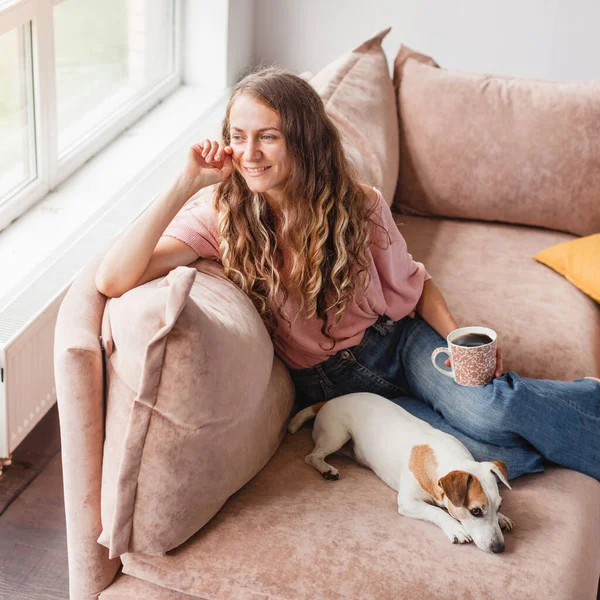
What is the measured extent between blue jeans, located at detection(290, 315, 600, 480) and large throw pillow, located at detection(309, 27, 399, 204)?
1.86ft

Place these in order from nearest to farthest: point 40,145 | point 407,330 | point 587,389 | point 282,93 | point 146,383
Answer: point 146,383 → point 282,93 → point 587,389 → point 407,330 → point 40,145

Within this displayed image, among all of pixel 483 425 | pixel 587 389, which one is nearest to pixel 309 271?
pixel 483 425

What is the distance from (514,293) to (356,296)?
736 millimetres

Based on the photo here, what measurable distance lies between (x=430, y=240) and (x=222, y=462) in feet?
4.50

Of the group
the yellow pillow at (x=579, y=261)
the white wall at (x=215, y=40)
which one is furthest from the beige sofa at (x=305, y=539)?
the white wall at (x=215, y=40)

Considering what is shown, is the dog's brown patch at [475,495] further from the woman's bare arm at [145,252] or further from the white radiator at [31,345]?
the white radiator at [31,345]

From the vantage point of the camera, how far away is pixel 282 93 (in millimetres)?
1652

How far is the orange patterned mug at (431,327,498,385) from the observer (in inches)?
69.2

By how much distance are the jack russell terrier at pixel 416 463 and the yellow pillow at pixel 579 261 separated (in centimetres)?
91

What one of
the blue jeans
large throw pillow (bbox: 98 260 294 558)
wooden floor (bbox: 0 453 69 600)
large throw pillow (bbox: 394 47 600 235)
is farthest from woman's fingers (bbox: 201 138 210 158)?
large throw pillow (bbox: 394 47 600 235)

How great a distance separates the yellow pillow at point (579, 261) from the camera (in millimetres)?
2475

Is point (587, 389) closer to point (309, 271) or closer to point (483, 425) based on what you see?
point (483, 425)

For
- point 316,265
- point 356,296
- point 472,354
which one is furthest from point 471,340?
point 316,265

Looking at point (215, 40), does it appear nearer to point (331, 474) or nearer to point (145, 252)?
point (145, 252)
